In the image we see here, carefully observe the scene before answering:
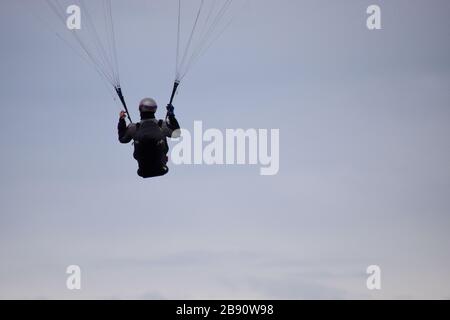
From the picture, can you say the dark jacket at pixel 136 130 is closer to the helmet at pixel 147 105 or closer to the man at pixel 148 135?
the man at pixel 148 135

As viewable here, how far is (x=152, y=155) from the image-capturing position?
24.7 metres

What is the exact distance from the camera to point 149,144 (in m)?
24.7

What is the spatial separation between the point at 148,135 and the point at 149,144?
0.17 meters

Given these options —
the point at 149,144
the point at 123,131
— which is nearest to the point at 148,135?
the point at 149,144

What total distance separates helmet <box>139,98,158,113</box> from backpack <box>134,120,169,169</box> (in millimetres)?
222

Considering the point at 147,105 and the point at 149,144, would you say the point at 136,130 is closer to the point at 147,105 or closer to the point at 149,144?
the point at 149,144

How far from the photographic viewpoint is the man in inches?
971

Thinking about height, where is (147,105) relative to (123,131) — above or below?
above

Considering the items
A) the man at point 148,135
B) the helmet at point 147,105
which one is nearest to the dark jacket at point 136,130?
the man at point 148,135

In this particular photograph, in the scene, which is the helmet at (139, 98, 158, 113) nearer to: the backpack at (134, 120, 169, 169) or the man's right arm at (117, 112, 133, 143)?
the backpack at (134, 120, 169, 169)

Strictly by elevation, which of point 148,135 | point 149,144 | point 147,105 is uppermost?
point 147,105

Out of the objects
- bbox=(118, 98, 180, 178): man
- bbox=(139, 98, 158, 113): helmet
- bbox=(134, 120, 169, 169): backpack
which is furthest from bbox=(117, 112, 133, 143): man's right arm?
bbox=(139, 98, 158, 113): helmet
